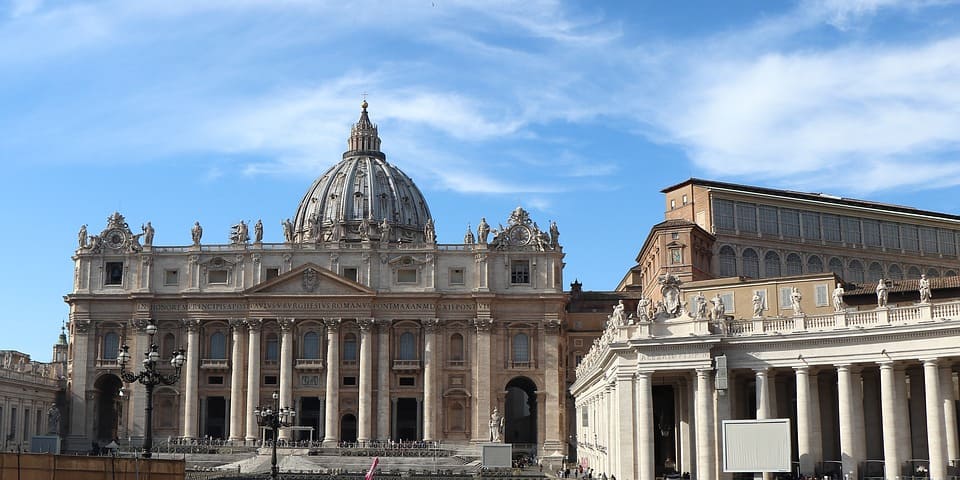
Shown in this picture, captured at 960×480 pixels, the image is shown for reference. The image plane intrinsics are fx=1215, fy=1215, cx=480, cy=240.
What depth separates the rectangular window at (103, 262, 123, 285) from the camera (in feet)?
390

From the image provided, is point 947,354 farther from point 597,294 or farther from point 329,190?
point 329,190

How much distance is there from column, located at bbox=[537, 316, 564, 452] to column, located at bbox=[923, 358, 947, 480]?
66349 millimetres

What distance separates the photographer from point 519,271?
11706cm

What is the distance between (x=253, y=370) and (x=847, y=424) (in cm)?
7426

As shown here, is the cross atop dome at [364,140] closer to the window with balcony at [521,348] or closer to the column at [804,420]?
the window with balcony at [521,348]

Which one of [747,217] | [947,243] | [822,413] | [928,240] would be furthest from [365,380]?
[822,413]

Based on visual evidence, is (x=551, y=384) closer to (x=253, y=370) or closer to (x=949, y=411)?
(x=253, y=370)

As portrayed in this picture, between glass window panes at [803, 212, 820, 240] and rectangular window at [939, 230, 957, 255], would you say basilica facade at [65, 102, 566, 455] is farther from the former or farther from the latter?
rectangular window at [939, 230, 957, 255]

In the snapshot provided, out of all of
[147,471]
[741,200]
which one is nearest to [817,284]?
[741,200]

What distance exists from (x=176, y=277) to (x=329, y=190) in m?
47.6

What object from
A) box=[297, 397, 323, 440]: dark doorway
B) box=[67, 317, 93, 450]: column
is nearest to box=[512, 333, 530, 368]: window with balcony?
box=[297, 397, 323, 440]: dark doorway

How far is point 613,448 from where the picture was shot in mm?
61375

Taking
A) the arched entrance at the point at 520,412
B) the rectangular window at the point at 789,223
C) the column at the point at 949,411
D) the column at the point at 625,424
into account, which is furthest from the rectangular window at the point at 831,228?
the column at the point at 949,411

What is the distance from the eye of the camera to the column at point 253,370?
11331 cm
